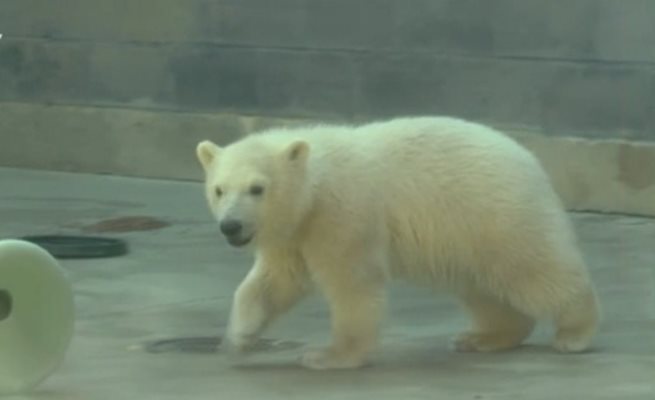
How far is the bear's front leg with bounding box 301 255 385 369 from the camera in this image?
7047mm

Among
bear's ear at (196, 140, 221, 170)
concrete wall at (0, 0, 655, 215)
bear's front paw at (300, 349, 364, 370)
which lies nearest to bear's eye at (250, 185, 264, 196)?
bear's ear at (196, 140, 221, 170)

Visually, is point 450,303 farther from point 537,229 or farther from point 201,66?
point 201,66

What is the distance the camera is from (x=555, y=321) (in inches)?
292

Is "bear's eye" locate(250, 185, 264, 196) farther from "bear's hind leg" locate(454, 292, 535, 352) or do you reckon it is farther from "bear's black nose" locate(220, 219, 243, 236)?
"bear's hind leg" locate(454, 292, 535, 352)

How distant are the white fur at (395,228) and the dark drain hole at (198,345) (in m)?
0.36

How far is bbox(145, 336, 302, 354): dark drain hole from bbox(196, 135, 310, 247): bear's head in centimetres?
76

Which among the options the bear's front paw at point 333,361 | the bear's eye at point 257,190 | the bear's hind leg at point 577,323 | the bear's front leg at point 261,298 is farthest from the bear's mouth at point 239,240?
the bear's hind leg at point 577,323

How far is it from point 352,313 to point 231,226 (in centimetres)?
61

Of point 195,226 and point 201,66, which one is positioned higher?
point 201,66

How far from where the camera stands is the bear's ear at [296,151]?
7.07 m

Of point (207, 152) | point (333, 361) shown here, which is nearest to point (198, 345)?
point (333, 361)

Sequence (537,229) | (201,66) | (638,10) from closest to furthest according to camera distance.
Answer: (537,229) → (638,10) → (201,66)

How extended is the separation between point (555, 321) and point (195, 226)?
4227mm

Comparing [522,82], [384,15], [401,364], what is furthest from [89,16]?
[401,364]
